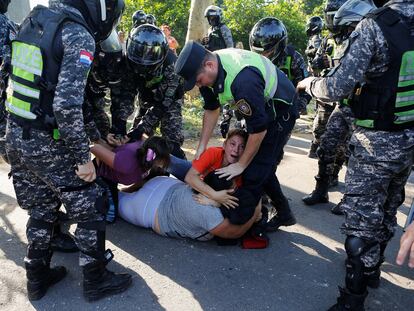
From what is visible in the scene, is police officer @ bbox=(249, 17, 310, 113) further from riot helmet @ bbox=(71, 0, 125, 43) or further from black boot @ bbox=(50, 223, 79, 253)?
black boot @ bbox=(50, 223, 79, 253)

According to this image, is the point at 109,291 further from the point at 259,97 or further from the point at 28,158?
the point at 259,97

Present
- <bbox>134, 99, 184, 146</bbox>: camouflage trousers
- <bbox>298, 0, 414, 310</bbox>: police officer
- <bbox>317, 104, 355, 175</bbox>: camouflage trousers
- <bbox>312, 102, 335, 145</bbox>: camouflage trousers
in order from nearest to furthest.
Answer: <bbox>298, 0, 414, 310</bbox>: police officer
<bbox>317, 104, 355, 175</bbox>: camouflage trousers
<bbox>134, 99, 184, 146</bbox>: camouflage trousers
<bbox>312, 102, 335, 145</bbox>: camouflage trousers

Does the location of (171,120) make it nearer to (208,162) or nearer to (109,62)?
(109,62)

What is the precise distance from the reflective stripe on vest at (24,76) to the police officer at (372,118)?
5.30 feet

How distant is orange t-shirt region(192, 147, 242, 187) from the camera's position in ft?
10.1

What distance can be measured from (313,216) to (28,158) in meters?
2.67

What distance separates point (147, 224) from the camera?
328 centimetres

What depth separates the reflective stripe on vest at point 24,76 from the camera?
2100 mm

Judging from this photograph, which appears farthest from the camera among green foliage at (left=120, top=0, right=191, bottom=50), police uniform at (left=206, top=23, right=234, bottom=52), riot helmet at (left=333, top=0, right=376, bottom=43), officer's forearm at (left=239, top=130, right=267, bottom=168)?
green foliage at (left=120, top=0, right=191, bottom=50)

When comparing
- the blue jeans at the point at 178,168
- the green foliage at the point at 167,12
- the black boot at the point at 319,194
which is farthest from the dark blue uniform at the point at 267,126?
the green foliage at the point at 167,12

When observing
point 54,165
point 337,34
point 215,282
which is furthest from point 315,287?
Answer: point 337,34

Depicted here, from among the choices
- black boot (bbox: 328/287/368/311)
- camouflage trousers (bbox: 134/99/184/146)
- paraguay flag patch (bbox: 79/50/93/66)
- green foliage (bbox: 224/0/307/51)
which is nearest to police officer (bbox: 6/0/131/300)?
paraguay flag patch (bbox: 79/50/93/66)

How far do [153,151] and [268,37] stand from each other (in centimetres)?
149

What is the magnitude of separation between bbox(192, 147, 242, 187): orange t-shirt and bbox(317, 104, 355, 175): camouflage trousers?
4.32ft
